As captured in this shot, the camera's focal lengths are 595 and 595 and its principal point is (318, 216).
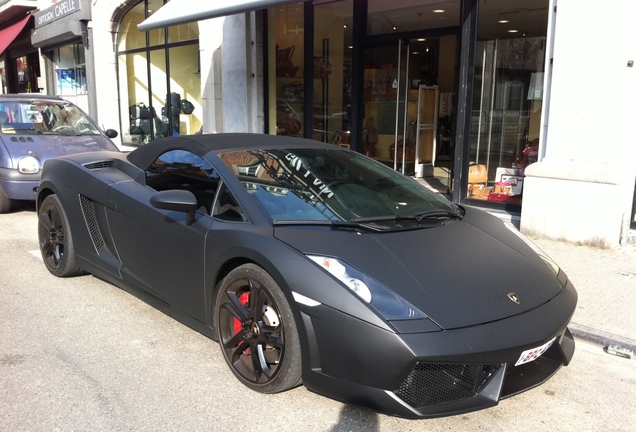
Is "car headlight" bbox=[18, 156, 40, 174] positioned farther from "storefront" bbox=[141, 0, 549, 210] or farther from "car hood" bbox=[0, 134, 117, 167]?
"storefront" bbox=[141, 0, 549, 210]

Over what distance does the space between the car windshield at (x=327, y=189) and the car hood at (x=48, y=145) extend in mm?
5445

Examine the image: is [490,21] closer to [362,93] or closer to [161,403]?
[362,93]

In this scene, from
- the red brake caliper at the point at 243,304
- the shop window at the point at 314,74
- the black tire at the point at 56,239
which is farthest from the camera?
the shop window at the point at 314,74

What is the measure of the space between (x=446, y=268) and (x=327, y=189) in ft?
3.22

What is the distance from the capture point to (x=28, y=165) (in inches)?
320

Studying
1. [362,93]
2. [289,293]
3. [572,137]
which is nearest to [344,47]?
[362,93]

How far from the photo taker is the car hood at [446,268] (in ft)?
9.48

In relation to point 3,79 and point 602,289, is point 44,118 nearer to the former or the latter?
point 602,289

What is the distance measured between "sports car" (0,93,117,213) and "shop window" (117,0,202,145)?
4784 mm

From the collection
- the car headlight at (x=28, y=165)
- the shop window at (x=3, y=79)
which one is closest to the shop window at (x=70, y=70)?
the shop window at (x=3, y=79)

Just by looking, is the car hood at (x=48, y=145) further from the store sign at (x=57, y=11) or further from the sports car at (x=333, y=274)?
the store sign at (x=57, y=11)

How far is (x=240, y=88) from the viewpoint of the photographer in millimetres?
11961

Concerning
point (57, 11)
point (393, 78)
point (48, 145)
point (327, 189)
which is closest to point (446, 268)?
point (327, 189)

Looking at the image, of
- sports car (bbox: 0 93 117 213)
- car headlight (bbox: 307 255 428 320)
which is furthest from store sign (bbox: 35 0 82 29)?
car headlight (bbox: 307 255 428 320)
